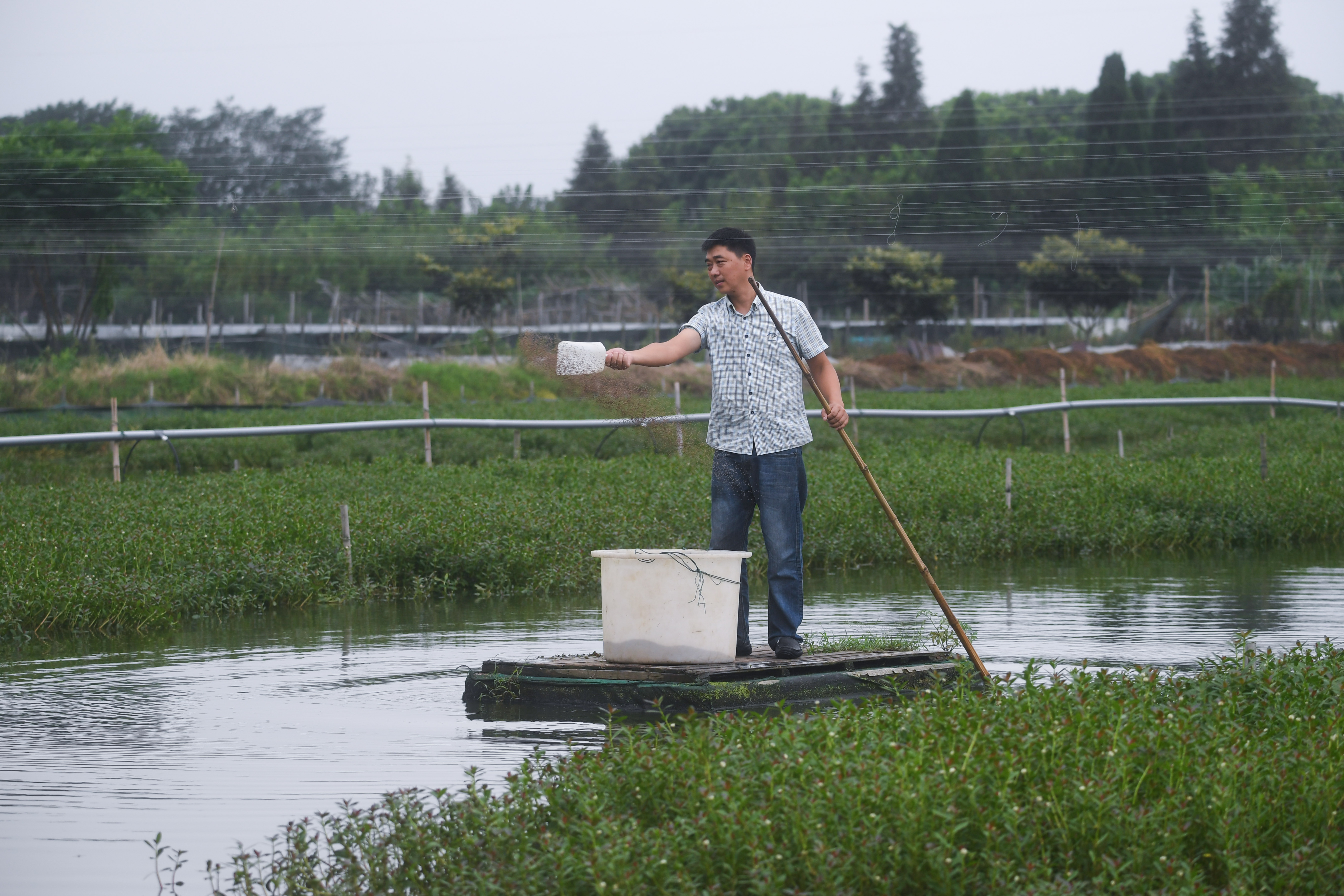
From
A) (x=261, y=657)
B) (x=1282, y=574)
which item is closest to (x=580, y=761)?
(x=261, y=657)

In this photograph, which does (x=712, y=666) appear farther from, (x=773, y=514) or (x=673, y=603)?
(x=773, y=514)

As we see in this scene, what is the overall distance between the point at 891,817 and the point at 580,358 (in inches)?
103

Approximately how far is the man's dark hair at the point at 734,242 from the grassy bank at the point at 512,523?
1.12 m

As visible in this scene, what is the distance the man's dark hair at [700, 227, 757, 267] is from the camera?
5668mm

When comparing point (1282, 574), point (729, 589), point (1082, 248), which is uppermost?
point (1082, 248)

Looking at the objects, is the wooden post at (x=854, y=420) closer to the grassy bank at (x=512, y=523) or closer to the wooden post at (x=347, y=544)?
the grassy bank at (x=512, y=523)

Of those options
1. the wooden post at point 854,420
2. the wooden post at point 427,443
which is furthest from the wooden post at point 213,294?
the wooden post at point 854,420

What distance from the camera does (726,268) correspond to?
569 centimetres

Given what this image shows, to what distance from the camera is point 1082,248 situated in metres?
43.2

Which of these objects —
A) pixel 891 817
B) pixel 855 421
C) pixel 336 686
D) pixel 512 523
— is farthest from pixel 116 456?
pixel 891 817

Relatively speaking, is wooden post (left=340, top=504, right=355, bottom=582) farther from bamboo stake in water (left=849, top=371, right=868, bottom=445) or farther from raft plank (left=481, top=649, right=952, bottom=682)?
bamboo stake in water (left=849, top=371, right=868, bottom=445)

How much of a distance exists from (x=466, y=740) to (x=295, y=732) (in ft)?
2.48

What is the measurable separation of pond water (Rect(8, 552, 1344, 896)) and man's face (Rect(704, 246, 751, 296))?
1.89m

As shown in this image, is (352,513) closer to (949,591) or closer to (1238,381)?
(949,591)
